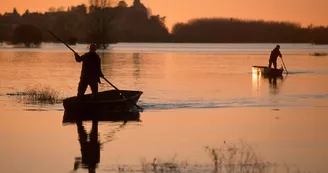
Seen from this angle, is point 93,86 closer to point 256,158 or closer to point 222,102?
point 222,102

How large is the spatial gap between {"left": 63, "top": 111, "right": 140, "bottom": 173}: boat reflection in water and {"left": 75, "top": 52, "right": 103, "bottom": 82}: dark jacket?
3.50ft

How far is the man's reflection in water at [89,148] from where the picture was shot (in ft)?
47.4

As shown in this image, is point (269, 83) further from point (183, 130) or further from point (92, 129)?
point (92, 129)

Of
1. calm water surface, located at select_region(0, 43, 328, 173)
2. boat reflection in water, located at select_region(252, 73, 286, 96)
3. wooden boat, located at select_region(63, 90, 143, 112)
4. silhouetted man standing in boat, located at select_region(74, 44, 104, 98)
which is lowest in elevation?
boat reflection in water, located at select_region(252, 73, 286, 96)

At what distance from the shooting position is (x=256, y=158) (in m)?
15.1

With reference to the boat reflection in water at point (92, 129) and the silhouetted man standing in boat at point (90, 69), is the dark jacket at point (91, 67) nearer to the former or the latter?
the silhouetted man standing in boat at point (90, 69)

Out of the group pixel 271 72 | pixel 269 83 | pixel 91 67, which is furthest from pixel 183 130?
pixel 271 72

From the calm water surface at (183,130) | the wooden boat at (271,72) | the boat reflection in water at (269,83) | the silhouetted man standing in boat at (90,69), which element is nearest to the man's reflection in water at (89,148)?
the calm water surface at (183,130)

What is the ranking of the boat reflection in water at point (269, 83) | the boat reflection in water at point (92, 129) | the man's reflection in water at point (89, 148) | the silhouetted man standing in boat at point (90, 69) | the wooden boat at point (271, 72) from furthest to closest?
the wooden boat at point (271, 72) < the boat reflection in water at point (269, 83) < the silhouetted man standing in boat at point (90, 69) < the boat reflection in water at point (92, 129) < the man's reflection in water at point (89, 148)

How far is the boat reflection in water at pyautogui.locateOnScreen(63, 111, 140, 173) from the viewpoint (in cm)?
1474

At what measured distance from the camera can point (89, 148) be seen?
53.5ft

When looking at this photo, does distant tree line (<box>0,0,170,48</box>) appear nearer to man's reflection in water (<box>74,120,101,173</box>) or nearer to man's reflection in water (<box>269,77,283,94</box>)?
man's reflection in water (<box>269,77,283,94</box>)

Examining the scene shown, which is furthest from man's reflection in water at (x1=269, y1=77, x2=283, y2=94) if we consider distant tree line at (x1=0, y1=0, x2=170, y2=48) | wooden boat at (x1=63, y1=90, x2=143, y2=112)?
distant tree line at (x1=0, y1=0, x2=170, y2=48)

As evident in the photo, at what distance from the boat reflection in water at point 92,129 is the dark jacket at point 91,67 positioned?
1.07 m
